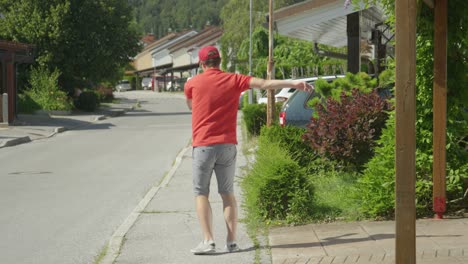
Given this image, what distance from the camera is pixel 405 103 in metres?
4.95

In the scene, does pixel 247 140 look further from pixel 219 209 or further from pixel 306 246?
pixel 306 246

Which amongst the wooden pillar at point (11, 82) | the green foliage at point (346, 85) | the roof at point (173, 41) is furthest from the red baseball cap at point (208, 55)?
the roof at point (173, 41)

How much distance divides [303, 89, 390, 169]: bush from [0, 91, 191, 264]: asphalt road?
2691mm

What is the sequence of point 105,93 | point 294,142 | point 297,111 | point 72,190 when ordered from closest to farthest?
point 294,142
point 72,190
point 297,111
point 105,93

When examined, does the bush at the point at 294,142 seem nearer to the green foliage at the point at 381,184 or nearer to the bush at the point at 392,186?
the green foliage at the point at 381,184

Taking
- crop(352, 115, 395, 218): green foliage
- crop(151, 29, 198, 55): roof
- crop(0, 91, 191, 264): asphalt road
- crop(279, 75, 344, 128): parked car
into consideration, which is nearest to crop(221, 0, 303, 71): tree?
crop(0, 91, 191, 264): asphalt road

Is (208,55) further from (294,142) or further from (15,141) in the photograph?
(15,141)

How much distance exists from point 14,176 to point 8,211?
4432 millimetres

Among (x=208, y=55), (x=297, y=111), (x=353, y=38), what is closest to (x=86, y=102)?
(x=353, y=38)

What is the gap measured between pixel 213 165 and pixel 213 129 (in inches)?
12.6

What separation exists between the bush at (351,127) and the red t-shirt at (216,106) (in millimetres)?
3969

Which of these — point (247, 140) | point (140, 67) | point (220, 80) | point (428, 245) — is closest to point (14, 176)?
point (247, 140)

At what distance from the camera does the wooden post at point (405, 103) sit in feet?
16.1

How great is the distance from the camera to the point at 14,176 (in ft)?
47.6
